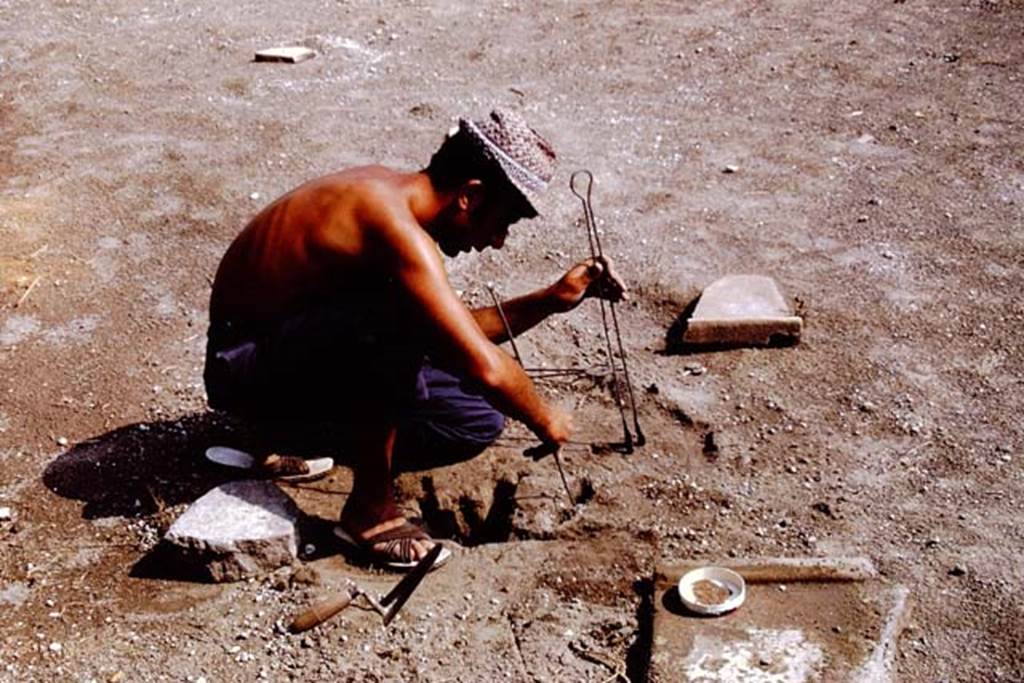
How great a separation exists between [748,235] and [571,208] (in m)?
0.87

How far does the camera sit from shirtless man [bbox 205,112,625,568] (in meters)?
3.51

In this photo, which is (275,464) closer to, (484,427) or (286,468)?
Answer: (286,468)

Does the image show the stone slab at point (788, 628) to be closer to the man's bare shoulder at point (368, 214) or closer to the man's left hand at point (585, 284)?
the man's left hand at point (585, 284)

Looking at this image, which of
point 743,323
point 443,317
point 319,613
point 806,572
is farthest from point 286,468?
point 743,323

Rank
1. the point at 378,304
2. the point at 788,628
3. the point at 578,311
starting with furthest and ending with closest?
the point at 578,311 → the point at 378,304 → the point at 788,628

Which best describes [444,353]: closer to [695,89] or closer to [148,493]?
[148,493]

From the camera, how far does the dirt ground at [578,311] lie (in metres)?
3.66

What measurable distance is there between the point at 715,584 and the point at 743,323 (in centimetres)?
149

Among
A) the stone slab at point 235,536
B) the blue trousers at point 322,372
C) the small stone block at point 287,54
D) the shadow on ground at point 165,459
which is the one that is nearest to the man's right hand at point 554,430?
the blue trousers at point 322,372

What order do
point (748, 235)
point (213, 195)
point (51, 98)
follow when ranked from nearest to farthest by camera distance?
1. point (748, 235)
2. point (213, 195)
3. point (51, 98)

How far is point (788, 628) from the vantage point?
3428 millimetres

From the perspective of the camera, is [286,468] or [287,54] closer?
[286,468]

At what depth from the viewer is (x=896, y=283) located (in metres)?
5.26

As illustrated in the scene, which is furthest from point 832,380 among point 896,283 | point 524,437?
point 524,437
